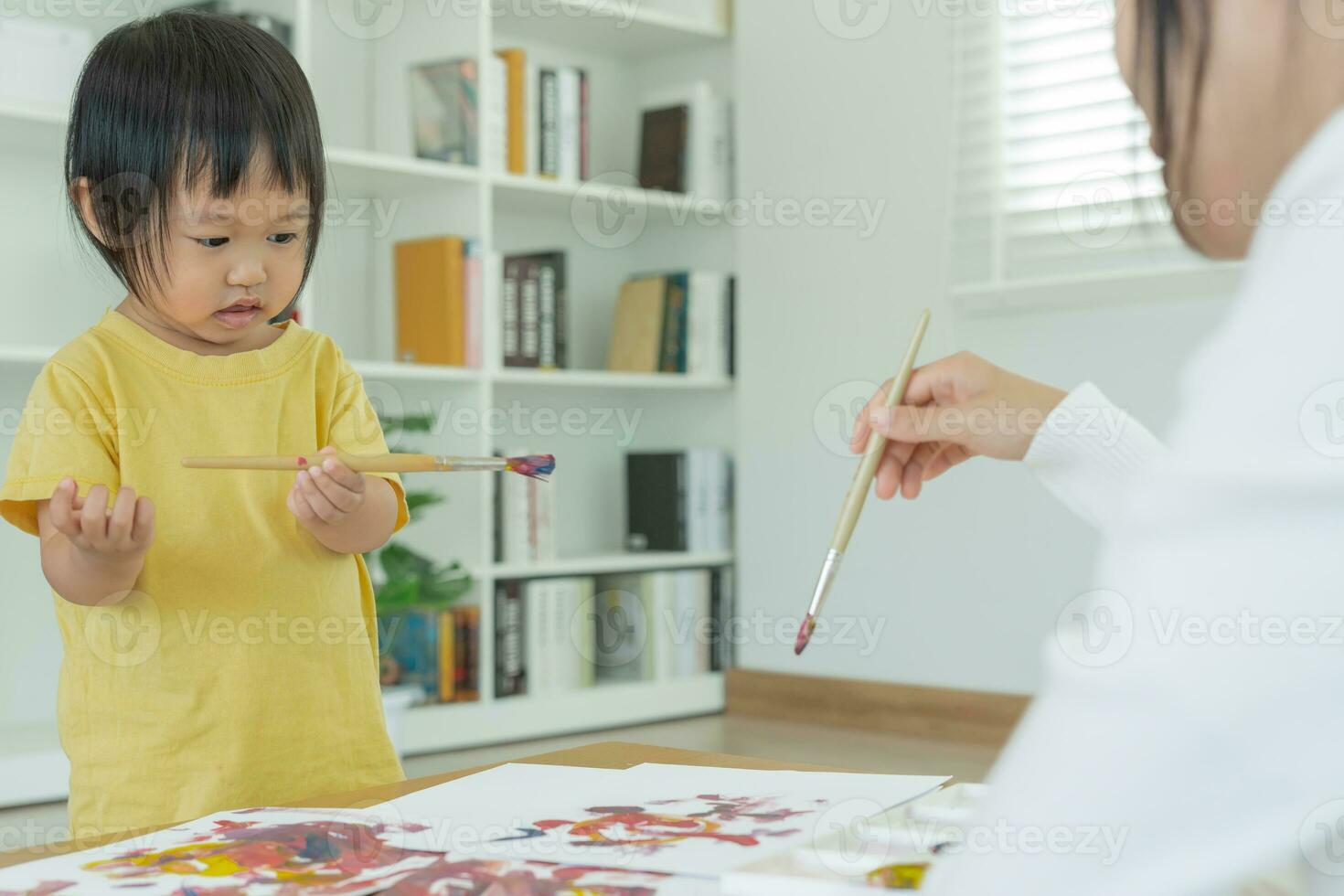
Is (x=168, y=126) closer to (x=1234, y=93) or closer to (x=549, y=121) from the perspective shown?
(x=1234, y=93)

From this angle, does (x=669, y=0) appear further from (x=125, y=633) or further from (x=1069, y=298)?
(x=125, y=633)

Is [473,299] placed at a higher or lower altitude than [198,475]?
higher

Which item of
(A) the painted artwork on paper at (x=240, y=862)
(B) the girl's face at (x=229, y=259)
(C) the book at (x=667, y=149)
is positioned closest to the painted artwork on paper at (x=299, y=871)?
(A) the painted artwork on paper at (x=240, y=862)

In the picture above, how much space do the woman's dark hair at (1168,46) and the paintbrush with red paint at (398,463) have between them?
1.38 ft

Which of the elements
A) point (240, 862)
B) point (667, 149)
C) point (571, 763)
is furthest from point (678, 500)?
point (240, 862)

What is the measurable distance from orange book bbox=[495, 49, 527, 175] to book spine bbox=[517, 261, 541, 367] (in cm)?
23

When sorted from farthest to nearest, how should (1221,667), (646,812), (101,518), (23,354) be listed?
(23,354), (101,518), (646,812), (1221,667)

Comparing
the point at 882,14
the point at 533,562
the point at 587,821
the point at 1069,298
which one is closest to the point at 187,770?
the point at 587,821

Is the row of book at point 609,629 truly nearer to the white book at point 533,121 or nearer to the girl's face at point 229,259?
the white book at point 533,121

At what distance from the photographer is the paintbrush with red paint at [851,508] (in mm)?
747

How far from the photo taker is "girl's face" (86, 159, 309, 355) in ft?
3.34

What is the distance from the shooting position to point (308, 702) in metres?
1.04

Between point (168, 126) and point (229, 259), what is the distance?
103mm

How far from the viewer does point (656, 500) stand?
327cm
